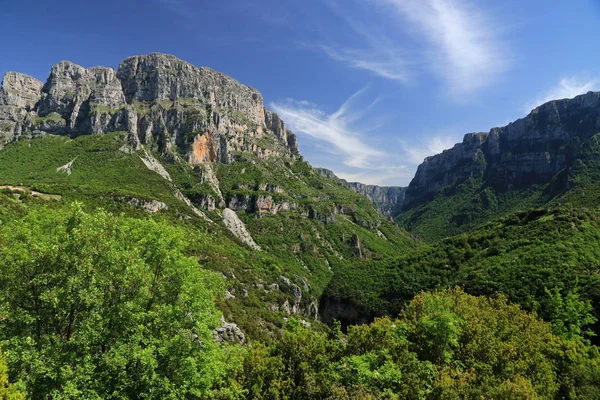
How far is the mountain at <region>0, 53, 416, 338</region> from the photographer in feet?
318

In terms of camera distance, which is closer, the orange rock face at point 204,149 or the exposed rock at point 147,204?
the exposed rock at point 147,204

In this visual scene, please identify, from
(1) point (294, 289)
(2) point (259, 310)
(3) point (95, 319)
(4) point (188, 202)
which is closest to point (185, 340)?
(3) point (95, 319)

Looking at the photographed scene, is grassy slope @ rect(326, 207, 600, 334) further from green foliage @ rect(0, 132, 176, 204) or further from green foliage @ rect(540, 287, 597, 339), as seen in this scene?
green foliage @ rect(0, 132, 176, 204)

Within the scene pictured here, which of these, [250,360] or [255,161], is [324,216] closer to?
[255,161]

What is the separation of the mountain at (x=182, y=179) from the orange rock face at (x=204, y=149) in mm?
581

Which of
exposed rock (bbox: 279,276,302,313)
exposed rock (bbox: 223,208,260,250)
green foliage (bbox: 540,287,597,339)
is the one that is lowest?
exposed rock (bbox: 279,276,302,313)

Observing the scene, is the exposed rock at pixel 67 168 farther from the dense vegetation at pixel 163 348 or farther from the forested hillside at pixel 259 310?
the dense vegetation at pixel 163 348

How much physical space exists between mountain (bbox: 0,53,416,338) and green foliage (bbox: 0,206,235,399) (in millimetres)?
56427

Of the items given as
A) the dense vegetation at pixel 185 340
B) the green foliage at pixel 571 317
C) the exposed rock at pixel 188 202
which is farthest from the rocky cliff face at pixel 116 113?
the green foliage at pixel 571 317

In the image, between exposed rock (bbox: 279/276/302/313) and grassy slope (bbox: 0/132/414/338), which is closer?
grassy slope (bbox: 0/132/414/338)

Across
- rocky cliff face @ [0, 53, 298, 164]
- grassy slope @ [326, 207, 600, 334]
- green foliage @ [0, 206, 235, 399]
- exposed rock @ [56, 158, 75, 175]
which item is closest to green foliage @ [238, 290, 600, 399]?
green foliage @ [0, 206, 235, 399]

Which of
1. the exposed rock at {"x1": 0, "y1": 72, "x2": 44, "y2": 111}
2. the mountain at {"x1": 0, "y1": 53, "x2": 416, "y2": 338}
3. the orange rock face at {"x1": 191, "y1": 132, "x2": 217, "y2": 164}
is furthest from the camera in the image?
the exposed rock at {"x1": 0, "y1": 72, "x2": 44, "y2": 111}

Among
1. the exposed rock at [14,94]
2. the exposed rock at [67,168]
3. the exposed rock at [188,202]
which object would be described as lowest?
the exposed rock at [188,202]

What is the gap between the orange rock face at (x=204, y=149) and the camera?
17601 centimetres
